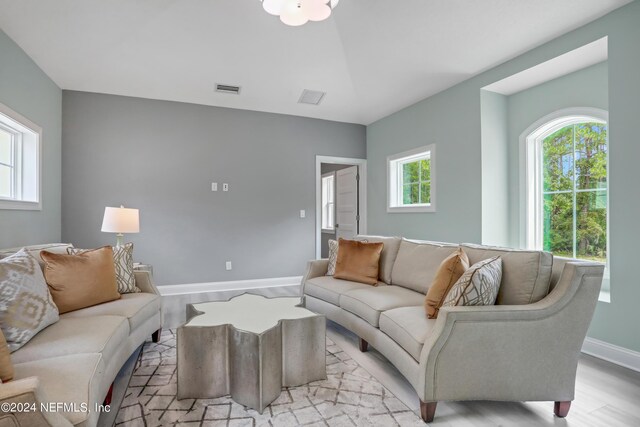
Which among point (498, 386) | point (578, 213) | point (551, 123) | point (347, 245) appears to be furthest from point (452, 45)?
point (498, 386)

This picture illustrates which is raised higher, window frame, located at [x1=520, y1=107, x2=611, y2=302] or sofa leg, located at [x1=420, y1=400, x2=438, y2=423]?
window frame, located at [x1=520, y1=107, x2=611, y2=302]

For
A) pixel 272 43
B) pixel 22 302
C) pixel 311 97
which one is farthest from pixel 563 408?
pixel 311 97

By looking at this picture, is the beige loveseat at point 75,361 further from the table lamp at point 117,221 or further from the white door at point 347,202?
the white door at point 347,202

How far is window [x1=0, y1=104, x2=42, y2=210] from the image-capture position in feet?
10.2

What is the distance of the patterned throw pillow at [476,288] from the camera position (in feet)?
5.73

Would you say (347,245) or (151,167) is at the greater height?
(151,167)

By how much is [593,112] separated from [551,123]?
40 cm

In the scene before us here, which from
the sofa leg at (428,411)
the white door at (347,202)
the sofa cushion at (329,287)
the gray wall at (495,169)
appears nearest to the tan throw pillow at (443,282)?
the sofa leg at (428,411)

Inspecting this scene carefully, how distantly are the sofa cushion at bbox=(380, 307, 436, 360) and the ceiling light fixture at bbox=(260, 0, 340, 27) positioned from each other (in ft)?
8.18

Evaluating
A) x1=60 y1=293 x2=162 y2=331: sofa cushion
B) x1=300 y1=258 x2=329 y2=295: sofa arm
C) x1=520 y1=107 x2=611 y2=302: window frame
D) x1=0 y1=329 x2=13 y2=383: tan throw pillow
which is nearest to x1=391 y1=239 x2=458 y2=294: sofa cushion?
x1=300 y1=258 x2=329 y2=295: sofa arm

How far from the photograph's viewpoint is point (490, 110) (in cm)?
367

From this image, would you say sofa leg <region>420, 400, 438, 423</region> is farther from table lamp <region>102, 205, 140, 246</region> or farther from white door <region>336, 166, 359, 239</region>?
white door <region>336, 166, 359, 239</region>

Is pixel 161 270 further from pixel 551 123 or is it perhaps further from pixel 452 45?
pixel 551 123

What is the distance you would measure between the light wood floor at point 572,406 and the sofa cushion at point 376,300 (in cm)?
39
